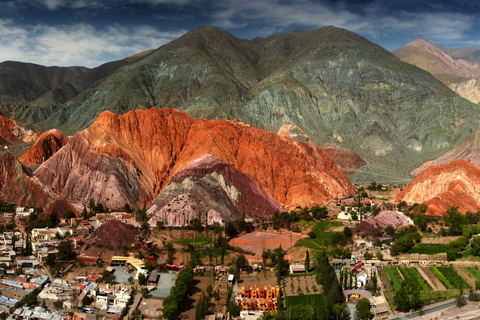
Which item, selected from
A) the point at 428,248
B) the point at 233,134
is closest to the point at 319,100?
the point at 233,134

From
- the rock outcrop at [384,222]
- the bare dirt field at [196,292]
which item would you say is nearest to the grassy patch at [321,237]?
the rock outcrop at [384,222]

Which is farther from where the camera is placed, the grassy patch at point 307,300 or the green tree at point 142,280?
the green tree at point 142,280

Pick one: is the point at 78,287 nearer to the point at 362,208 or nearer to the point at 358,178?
the point at 362,208

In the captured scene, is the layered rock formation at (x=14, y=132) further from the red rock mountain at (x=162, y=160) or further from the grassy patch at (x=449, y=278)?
the grassy patch at (x=449, y=278)

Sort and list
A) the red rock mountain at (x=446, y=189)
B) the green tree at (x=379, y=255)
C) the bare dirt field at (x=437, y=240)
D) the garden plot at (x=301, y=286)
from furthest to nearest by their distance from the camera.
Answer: the red rock mountain at (x=446, y=189) → the bare dirt field at (x=437, y=240) → the green tree at (x=379, y=255) → the garden plot at (x=301, y=286)

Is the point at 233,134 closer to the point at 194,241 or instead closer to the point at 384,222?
the point at 384,222

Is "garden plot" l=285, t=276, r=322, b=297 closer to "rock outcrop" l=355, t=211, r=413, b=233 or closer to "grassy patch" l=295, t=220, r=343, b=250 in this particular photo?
"grassy patch" l=295, t=220, r=343, b=250
